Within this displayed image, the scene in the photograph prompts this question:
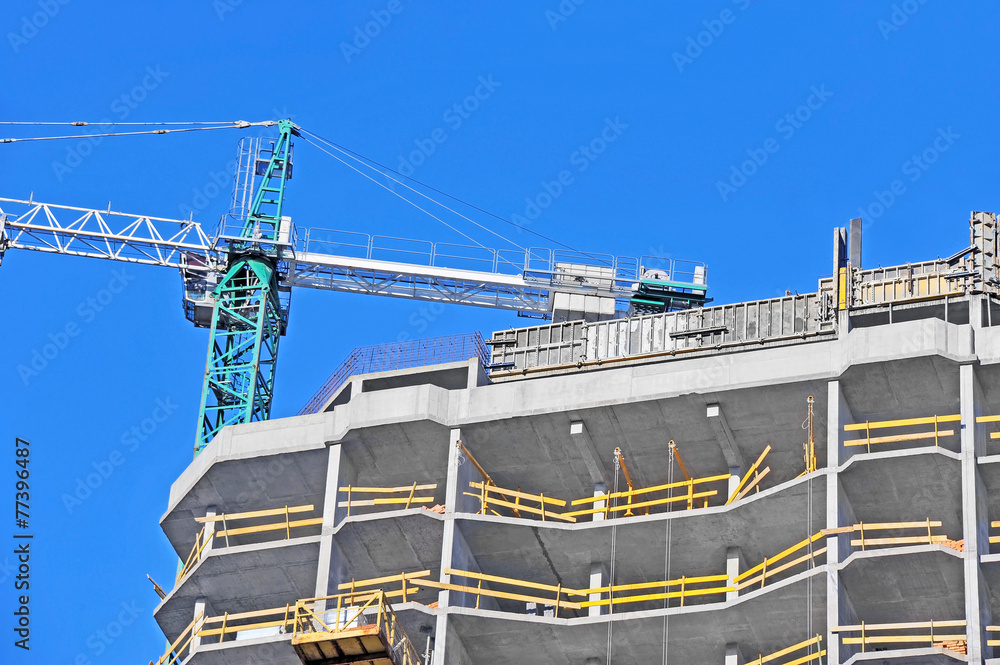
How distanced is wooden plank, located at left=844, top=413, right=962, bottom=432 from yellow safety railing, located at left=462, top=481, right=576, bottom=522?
7.69m

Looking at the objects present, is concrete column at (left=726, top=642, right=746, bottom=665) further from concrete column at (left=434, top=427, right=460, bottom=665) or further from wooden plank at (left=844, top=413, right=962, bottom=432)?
concrete column at (left=434, top=427, right=460, bottom=665)

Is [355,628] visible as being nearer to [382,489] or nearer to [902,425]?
[382,489]

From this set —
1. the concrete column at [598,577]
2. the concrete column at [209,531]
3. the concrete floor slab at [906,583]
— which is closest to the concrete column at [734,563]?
the concrete column at [598,577]

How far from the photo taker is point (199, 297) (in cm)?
8462

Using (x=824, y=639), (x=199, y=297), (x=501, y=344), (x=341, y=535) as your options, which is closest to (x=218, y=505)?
(x=341, y=535)

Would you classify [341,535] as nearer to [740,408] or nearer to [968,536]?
[740,408]

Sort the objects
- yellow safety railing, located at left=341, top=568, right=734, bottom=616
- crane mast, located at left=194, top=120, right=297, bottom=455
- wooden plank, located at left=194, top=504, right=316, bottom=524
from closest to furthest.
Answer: yellow safety railing, located at left=341, top=568, right=734, bottom=616
wooden plank, located at left=194, top=504, right=316, bottom=524
crane mast, located at left=194, top=120, right=297, bottom=455

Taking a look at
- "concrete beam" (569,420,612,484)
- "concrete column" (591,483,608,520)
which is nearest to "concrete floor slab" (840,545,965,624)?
"concrete column" (591,483,608,520)

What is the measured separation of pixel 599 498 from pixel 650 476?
58.8 inches

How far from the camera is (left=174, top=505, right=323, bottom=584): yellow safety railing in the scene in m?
55.1

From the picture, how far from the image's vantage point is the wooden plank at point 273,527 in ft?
178

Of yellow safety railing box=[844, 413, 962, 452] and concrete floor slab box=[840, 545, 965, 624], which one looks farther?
yellow safety railing box=[844, 413, 962, 452]

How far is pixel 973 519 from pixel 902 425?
385 centimetres

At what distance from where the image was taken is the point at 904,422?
4994cm
